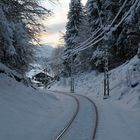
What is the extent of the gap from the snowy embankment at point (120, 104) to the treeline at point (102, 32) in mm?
2285

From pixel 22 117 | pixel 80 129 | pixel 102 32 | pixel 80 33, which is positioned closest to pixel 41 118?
pixel 22 117

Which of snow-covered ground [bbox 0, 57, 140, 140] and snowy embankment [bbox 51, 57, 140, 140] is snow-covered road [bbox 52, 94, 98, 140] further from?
snowy embankment [bbox 51, 57, 140, 140]

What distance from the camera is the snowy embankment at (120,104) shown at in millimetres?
18094

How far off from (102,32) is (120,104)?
1813cm

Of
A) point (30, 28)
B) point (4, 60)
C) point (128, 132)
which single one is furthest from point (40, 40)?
point (128, 132)

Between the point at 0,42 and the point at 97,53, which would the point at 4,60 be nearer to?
the point at 0,42

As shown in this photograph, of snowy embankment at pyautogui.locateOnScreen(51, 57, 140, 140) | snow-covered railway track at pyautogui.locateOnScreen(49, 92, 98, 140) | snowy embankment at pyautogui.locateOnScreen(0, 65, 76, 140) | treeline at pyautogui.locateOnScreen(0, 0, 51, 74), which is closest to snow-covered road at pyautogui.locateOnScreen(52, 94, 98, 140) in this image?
snow-covered railway track at pyautogui.locateOnScreen(49, 92, 98, 140)

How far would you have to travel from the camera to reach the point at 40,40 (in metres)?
29.2

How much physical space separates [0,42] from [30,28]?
19.1 ft

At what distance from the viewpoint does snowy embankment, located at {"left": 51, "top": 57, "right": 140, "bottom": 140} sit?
1809cm

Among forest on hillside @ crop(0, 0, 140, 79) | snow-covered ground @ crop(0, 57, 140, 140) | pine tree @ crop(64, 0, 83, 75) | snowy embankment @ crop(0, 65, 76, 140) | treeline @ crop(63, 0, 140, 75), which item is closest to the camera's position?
snowy embankment @ crop(0, 65, 76, 140)

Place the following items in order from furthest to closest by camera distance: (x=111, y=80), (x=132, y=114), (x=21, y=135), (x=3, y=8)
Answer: (x=111, y=80) → (x=132, y=114) → (x=3, y=8) → (x=21, y=135)

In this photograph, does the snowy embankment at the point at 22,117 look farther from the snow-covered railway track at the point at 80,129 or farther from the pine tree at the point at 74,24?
the pine tree at the point at 74,24

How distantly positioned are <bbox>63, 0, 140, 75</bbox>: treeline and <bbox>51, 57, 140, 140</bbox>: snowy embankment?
229cm
